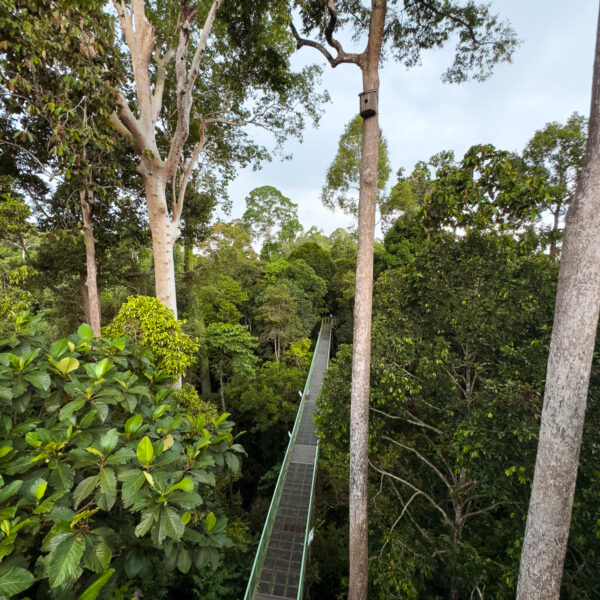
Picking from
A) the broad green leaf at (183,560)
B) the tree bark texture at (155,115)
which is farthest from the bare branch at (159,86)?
the broad green leaf at (183,560)

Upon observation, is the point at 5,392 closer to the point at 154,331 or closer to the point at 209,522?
the point at 209,522

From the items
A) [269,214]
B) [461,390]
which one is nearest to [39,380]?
[461,390]

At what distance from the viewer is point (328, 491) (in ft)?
27.1

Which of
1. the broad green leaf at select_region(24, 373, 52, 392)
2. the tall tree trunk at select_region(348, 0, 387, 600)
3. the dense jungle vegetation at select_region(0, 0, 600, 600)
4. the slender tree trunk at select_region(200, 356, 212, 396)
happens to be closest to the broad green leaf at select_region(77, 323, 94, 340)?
the dense jungle vegetation at select_region(0, 0, 600, 600)

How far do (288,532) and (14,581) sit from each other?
6620 mm

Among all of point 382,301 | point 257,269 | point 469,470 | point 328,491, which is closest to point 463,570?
point 469,470

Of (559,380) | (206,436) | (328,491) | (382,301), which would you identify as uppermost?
(382,301)

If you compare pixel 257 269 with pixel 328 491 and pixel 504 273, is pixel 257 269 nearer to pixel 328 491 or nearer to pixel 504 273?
pixel 328 491

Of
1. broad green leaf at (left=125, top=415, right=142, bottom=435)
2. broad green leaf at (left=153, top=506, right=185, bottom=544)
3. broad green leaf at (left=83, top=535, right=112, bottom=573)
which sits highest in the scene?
broad green leaf at (left=125, top=415, right=142, bottom=435)

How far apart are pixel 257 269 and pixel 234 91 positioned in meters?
12.1

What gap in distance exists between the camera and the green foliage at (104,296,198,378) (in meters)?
3.39

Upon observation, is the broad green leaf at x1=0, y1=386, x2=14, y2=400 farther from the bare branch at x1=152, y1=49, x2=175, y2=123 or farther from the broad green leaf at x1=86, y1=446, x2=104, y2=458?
the bare branch at x1=152, y1=49, x2=175, y2=123

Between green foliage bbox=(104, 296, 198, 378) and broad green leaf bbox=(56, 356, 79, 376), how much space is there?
152cm

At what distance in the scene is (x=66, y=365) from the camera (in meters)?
1.79
